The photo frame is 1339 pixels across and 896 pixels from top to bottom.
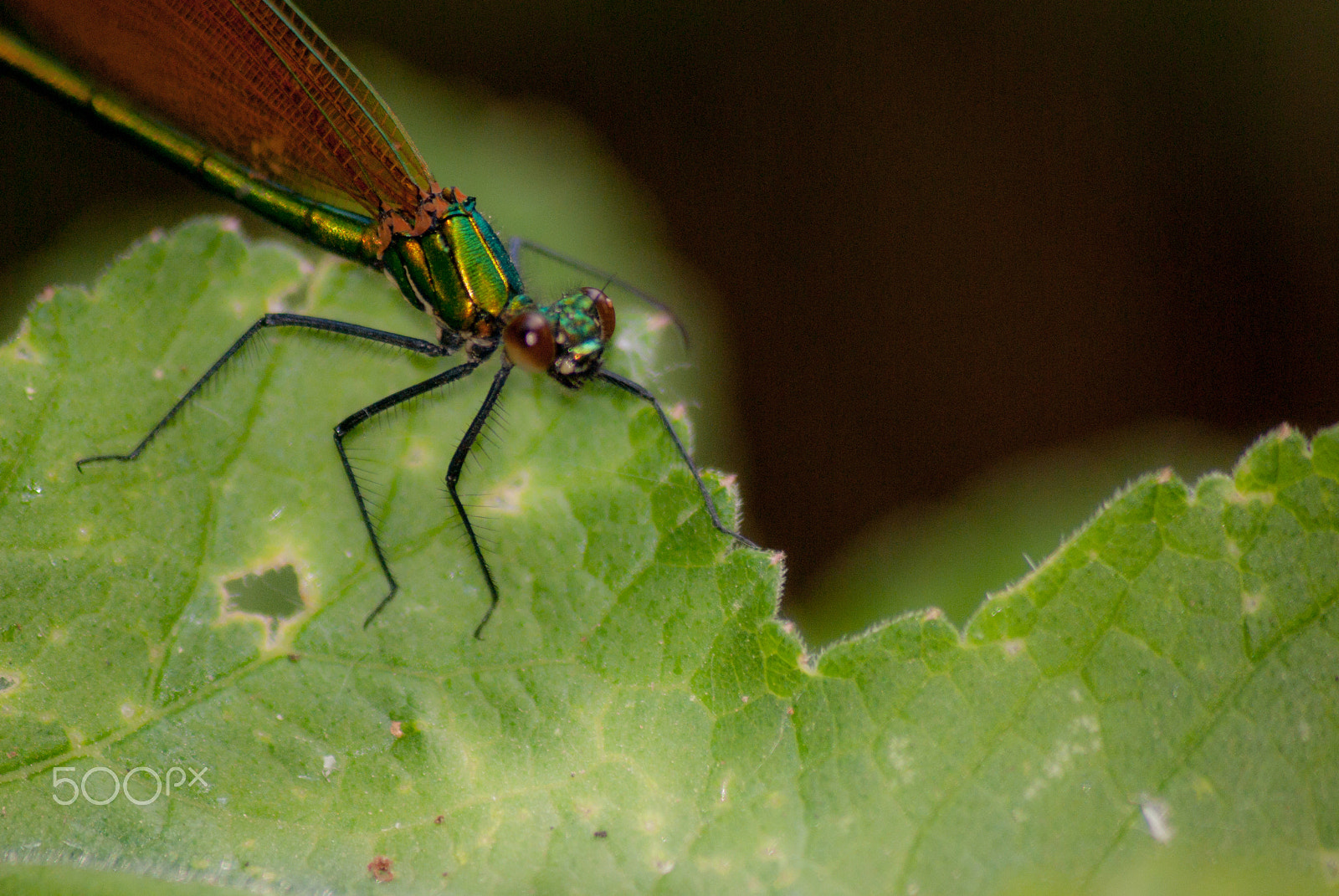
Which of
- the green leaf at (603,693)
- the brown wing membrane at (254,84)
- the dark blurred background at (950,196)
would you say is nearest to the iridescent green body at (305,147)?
the brown wing membrane at (254,84)

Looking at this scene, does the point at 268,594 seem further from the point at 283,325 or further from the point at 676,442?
the point at 676,442

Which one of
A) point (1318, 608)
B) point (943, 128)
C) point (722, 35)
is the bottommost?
point (1318, 608)

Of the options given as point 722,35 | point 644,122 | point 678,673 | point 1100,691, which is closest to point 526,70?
point 644,122

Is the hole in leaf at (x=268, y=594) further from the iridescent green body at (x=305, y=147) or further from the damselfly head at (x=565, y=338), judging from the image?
the damselfly head at (x=565, y=338)

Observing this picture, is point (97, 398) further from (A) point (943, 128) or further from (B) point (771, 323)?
(A) point (943, 128)

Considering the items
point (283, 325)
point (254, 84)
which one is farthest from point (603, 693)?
point (254, 84)
